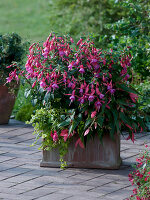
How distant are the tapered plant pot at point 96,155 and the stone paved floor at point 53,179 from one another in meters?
0.07

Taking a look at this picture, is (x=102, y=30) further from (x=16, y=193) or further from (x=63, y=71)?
(x=16, y=193)

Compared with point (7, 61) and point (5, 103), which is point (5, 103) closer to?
point (5, 103)

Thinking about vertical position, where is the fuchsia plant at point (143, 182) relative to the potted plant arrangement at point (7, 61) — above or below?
below

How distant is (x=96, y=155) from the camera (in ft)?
15.1

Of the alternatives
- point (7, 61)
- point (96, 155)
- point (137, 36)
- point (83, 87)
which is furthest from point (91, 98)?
point (137, 36)

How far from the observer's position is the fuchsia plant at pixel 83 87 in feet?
14.3

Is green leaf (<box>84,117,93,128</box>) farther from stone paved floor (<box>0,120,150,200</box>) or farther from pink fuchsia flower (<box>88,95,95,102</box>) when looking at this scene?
stone paved floor (<box>0,120,150,200</box>)

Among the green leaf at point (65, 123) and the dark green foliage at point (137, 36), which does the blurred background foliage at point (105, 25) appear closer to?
the dark green foliage at point (137, 36)

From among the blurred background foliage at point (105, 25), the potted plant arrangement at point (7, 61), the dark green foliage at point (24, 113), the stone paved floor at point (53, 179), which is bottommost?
the stone paved floor at point (53, 179)

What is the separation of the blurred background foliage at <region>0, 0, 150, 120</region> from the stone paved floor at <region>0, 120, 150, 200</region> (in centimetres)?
140

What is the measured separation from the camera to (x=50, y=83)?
4.38 m

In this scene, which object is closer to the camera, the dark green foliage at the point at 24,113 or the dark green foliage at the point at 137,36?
the dark green foliage at the point at 24,113

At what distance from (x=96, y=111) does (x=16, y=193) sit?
1077mm

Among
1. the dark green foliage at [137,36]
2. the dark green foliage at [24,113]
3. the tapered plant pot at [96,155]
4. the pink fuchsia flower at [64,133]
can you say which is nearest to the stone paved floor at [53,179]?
the tapered plant pot at [96,155]
